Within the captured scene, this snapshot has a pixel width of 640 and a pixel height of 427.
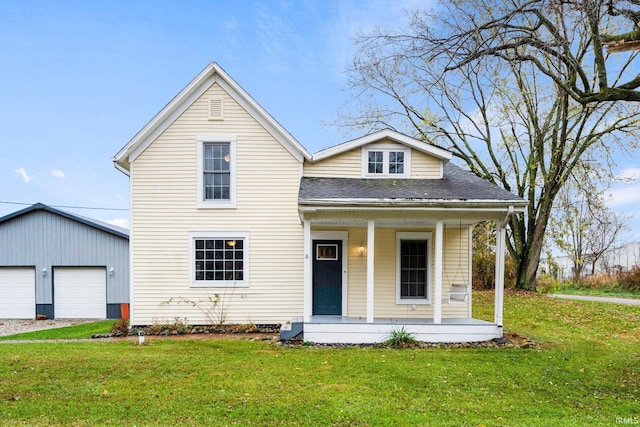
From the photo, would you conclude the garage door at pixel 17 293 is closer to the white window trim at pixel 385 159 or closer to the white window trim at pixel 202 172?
the white window trim at pixel 202 172

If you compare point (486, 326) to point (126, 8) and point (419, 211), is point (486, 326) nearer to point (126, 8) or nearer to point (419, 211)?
point (419, 211)

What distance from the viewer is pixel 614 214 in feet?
90.8

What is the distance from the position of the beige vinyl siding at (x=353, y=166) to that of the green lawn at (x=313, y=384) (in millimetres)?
4730

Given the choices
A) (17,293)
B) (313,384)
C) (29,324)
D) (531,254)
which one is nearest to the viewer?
(313,384)

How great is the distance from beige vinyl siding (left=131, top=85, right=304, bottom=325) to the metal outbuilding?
22.6 feet

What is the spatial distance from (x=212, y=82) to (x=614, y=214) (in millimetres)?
30660

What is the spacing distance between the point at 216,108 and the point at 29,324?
1178cm

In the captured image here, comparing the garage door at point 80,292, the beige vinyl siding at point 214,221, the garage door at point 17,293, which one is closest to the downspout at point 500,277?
the beige vinyl siding at point 214,221

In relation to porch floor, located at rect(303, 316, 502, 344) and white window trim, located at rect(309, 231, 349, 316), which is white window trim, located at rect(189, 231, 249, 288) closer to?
white window trim, located at rect(309, 231, 349, 316)

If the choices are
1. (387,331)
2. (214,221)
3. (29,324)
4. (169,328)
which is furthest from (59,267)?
(387,331)

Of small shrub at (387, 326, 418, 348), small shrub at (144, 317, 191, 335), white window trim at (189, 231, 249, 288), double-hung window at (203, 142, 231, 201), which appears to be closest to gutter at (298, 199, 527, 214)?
white window trim at (189, 231, 249, 288)

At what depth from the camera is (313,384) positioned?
5.65 meters

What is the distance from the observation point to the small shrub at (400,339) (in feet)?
27.3

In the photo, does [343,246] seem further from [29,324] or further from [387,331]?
[29,324]
